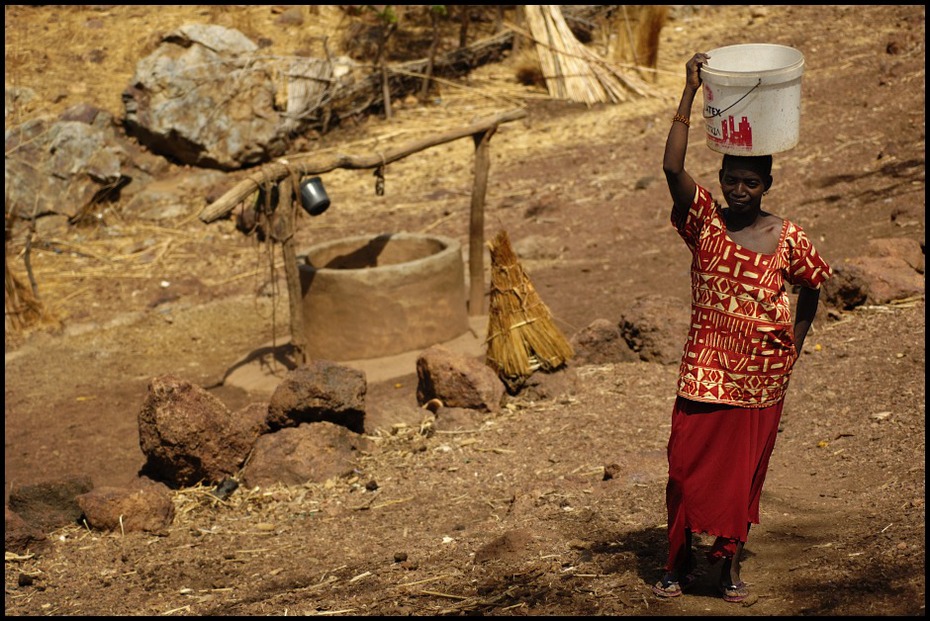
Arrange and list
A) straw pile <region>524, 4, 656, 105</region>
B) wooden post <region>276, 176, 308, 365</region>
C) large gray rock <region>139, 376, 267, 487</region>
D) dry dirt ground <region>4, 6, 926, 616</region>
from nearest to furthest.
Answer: dry dirt ground <region>4, 6, 926, 616</region> → large gray rock <region>139, 376, 267, 487</region> → wooden post <region>276, 176, 308, 365</region> → straw pile <region>524, 4, 656, 105</region>

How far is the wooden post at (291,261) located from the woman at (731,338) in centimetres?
396

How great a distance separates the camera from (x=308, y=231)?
35.3 feet

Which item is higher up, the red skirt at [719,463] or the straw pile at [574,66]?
the red skirt at [719,463]

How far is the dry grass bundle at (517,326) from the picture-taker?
20.1ft

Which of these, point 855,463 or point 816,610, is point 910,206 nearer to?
point 855,463

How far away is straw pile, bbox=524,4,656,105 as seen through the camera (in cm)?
1255

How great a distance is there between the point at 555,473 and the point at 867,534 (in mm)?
1763

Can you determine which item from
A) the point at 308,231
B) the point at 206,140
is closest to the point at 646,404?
the point at 308,231

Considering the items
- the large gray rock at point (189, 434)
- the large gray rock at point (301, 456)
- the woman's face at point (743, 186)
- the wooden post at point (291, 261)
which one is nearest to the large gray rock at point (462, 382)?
the large gray rock at point (301, 456)

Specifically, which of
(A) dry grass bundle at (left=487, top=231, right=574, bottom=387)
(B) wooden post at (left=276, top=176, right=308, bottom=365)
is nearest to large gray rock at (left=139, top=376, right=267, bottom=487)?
(B) wooden post at (left=276, top=176, right=308, bottom=365)

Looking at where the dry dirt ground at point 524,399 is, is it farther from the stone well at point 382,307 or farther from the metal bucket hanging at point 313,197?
the metal bucket hanging at point 313,197

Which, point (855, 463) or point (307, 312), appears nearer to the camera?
point (855, 463)

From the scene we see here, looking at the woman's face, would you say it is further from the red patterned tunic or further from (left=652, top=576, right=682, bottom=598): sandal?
(left=652, top=576, right=682, bottom=598): sandal

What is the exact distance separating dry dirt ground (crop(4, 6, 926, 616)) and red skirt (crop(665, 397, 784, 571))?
0.27 metres
